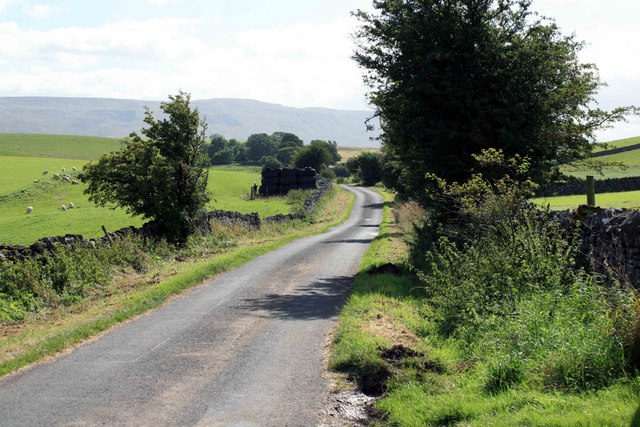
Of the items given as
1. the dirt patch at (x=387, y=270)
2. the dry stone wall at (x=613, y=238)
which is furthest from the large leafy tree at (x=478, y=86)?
the dry stone wall at (x=613, y=238)

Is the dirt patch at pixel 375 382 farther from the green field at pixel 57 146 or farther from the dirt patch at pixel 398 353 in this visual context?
the green field at pixel 57 146

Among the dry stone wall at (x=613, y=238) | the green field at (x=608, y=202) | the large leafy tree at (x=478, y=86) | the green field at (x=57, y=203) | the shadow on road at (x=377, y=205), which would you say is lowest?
the shadow on road at (x=377, y=205)

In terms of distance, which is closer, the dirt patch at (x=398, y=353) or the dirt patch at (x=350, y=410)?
the dirt patch at (x=350, y=410)

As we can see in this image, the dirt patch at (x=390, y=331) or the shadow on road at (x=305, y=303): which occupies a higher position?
the dirt patch at (x=390, y=331)

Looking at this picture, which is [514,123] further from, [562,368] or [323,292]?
[562,368]

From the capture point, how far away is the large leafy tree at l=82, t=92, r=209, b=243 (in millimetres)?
28938

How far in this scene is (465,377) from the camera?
9.06m

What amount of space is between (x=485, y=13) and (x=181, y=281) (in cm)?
1379

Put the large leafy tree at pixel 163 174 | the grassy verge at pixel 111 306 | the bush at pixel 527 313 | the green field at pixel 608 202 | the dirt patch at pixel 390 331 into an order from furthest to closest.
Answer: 1. the green field at pixel 608 202
2. the large leafy tree at pixel 163 174
3. the grassy verge at pixel 111 306
4. the dirt patch at pixel 390 331
5. the bush at pixel 527 313

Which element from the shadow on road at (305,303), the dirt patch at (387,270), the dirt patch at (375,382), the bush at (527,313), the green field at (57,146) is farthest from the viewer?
the green field at (57,146)

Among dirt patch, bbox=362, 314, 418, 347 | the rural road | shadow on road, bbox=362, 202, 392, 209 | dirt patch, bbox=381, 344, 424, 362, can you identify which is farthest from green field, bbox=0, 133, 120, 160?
dirt patch, bbox=381, 344, 424, 362

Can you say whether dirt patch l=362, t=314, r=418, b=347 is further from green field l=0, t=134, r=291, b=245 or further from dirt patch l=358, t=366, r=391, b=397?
green field l=0, t=134, r=291, b=245

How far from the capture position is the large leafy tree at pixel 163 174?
2894 cm

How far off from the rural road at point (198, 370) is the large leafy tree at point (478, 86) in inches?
302
